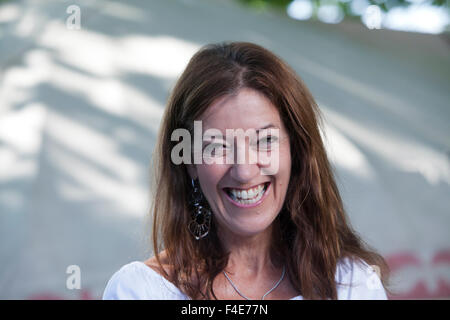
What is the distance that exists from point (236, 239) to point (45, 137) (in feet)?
Result: 5.28

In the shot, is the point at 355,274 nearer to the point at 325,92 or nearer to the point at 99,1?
the point at 325,92

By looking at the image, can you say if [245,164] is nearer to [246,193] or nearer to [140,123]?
[246,193]

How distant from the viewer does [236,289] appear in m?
1.16

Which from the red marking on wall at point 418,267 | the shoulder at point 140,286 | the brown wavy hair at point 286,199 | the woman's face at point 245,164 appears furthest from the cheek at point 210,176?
the red marking on wall at point 418,267

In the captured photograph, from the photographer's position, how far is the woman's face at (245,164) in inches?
41.0

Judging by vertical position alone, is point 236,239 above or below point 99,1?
below

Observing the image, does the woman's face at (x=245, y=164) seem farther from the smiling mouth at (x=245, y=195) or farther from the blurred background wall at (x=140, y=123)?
the blurred background wall at (x=140, y=123)

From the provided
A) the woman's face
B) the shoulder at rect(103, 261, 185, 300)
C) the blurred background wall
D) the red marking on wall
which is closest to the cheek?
the woman's face

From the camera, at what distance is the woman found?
107 centimetres

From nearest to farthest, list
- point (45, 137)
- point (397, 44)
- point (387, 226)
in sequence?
1. point (45, 137)
2. point (387, 226)
3. point (397, 44)

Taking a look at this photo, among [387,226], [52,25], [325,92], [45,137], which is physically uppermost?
[52,25]
